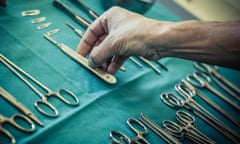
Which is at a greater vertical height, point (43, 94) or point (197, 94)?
point (43, 94)

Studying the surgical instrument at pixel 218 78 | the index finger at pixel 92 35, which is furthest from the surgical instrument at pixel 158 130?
the surgical instrument at pixel 218 78

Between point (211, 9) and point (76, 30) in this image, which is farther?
point (211, 9)

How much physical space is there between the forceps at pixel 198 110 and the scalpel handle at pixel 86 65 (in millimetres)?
159

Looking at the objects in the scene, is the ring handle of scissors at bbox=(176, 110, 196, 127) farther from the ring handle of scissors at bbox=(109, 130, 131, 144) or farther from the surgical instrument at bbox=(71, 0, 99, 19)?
the surgical instrument at bbox=(71, 0, 99, 19)

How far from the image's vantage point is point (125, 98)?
0.82 meters

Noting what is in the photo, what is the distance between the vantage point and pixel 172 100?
0.91 metres

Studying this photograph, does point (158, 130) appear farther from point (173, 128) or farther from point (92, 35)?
point (92, 35)

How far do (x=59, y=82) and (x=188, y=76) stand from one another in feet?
1.62

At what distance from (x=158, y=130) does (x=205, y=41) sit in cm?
23

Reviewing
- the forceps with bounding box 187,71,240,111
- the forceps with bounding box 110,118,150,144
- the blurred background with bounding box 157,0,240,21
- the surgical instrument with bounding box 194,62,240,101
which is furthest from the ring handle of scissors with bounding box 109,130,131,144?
the blurred background with bounding box 157,0,240,21

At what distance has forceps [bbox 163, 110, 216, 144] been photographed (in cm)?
78

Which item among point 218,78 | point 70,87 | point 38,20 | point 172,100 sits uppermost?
point 38,20

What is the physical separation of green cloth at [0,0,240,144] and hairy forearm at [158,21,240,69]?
0.52 feet

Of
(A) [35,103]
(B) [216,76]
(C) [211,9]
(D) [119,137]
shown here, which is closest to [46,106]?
(A) [35,103]
